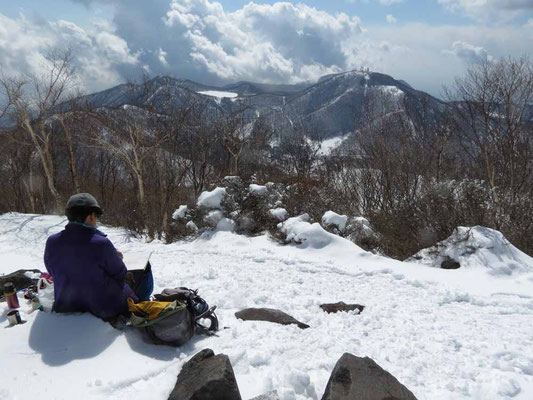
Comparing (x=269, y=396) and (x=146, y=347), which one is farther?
(x=146, y=347)

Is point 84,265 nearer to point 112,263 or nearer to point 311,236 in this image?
point 112,263

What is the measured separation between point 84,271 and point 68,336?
22.7 inches

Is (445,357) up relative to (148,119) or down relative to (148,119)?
down

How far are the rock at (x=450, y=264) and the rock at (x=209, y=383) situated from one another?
248 inches

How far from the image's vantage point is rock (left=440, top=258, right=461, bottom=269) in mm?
7493

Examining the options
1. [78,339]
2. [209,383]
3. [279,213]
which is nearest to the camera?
[209,383]

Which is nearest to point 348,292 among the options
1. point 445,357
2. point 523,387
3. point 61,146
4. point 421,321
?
point 421,321

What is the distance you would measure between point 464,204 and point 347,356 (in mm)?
8289

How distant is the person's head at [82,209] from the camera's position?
341 centimetres

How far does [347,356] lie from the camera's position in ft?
9.28

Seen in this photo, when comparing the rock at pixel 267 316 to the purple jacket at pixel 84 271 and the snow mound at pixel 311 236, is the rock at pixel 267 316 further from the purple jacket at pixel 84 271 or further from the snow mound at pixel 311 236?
the snow mound at pixel 311 236

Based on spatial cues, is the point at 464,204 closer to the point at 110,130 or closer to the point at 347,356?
the point at 347,356

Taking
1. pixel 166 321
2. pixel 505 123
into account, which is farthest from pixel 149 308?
pixel 505 123

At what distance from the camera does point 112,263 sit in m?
3.47
